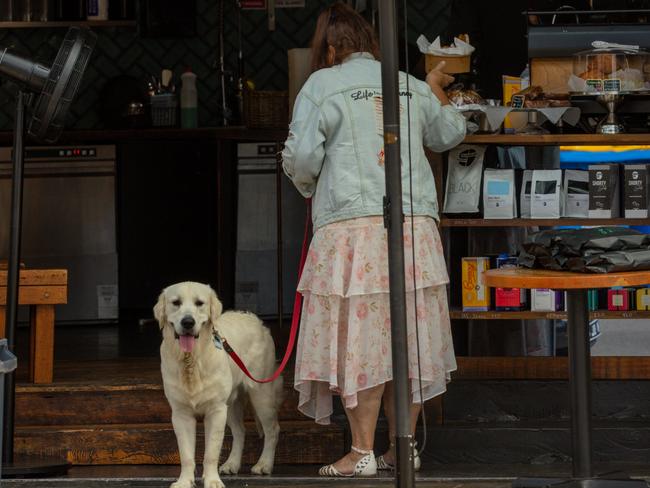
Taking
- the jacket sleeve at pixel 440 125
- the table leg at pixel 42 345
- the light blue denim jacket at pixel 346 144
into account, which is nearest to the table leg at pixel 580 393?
the light blue denim jacket at pixel 346 144

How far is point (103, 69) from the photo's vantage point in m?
9.86

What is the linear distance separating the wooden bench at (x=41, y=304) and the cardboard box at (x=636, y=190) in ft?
8.50

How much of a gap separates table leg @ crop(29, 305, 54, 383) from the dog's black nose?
1393 mm

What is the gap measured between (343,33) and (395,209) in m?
1.70

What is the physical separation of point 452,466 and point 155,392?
4.53ft

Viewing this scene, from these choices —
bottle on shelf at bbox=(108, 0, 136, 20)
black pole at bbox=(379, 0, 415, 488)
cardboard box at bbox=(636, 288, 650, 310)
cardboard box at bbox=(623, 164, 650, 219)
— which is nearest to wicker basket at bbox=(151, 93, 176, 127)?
bottle on shelf at bbox=(108, 0, 136, 20)

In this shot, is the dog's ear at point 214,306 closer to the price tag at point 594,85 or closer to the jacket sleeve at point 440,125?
the jacket sleeve at point 440,125

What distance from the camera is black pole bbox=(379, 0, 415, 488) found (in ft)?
10.7

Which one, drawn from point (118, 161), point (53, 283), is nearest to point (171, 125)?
point (118, 161)

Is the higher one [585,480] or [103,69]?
[103,69]

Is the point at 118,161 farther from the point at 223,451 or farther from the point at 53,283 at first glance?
the point at 223,451

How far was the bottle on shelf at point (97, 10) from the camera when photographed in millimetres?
9616

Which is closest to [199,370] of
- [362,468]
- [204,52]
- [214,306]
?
[214,306]

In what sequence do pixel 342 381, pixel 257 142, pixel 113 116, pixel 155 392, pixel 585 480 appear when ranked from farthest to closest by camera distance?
pixel 113 116 → pixel 257 142 → pixel 155 392 → pixel 342 381 → pixel 585 480
